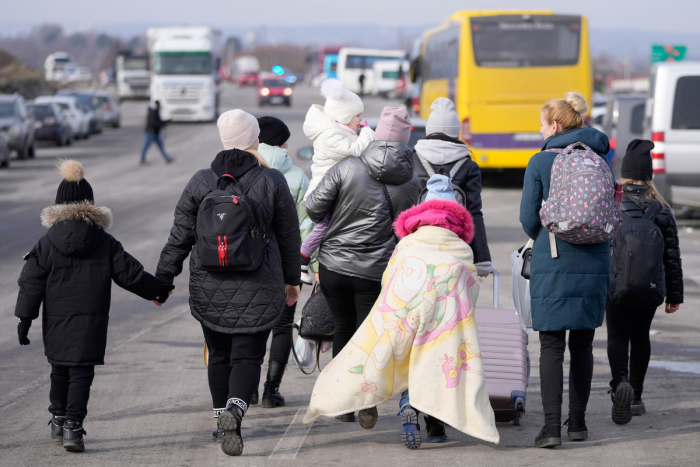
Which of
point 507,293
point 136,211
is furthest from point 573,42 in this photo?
point 507,293

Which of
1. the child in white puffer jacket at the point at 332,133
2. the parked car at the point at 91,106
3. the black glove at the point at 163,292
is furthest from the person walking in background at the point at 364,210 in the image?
the parked car at the point at 91,106

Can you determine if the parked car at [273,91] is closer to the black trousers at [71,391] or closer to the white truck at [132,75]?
the white truck at [132,75]

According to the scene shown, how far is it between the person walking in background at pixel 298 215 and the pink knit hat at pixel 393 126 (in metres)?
0.73

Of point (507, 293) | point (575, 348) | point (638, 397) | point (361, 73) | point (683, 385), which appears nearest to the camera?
point (575, 348)

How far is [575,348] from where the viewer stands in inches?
201

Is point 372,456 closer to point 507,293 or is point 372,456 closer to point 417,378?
point 417,378

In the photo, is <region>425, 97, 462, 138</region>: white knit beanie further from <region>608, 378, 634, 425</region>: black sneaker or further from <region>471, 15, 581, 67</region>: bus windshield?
<region>471, 15, 581, 67</region>: bus windshield

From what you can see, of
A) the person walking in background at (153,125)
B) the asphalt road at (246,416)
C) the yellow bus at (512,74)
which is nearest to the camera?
the asphalt road at (246,416)

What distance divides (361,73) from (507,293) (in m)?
51.9

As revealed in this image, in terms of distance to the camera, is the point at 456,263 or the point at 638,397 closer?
the point at 456,263

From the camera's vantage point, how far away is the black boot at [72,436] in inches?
189

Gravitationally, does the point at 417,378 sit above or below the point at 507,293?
above

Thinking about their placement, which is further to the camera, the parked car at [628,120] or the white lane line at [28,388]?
the parked car at [628,120]

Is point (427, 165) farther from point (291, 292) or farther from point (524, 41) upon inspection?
point (524, 41)
